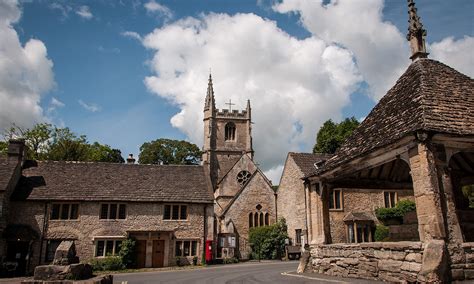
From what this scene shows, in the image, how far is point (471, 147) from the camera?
948 centimetres

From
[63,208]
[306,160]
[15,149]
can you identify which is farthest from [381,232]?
[15,149]

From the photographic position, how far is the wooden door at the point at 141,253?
90.0 ft

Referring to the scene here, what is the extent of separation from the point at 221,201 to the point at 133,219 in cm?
1908

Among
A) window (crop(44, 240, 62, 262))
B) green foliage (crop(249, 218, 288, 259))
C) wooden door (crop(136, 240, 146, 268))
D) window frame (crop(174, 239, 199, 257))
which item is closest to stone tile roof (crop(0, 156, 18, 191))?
window (crop(44, 240, 62, 262))

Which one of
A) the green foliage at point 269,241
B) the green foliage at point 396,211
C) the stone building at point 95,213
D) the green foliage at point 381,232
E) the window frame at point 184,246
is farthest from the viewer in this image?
the green foliage at point 269,241

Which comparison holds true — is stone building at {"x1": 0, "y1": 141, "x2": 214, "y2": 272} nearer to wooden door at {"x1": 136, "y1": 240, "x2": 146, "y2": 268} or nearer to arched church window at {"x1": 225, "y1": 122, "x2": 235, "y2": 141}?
wooden door at {"x1": 136, "y1": 240, "x2": 146, "y2": 268}

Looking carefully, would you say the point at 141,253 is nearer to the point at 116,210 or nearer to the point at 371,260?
the point at 116,210

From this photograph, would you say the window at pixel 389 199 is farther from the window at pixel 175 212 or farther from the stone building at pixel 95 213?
the window at pixel 175 212

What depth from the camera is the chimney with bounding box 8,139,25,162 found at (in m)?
28.0

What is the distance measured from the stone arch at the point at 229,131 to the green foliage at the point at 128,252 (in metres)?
32.9

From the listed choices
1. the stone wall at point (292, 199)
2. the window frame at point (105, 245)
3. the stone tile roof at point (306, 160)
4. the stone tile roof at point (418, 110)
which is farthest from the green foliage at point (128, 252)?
the stone tile roof at point (418, 110)

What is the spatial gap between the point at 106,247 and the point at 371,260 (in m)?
22.1

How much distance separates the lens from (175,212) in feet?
97.2

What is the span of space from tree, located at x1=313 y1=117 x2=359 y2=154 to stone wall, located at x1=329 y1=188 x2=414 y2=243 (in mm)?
15218
